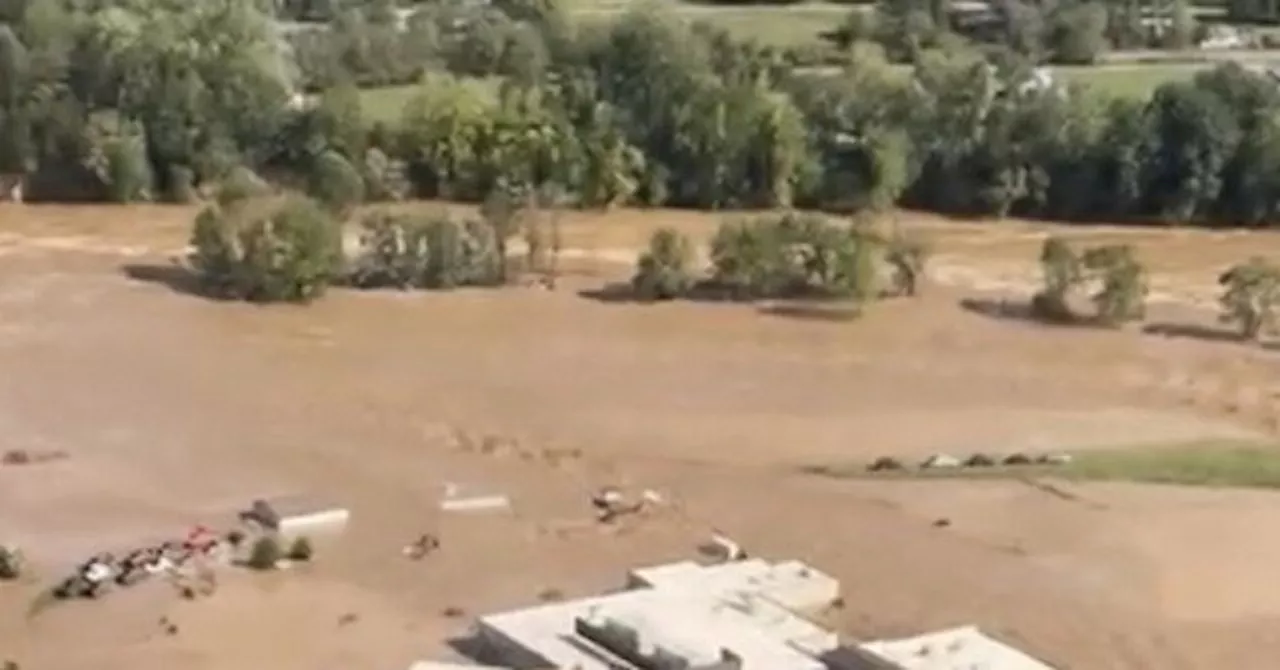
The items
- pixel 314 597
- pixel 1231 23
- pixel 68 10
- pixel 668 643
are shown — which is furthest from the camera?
pixel 1231 23

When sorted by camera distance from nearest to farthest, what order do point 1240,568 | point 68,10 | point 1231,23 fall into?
point 1240,568 < point 68,10 < point 1231,23

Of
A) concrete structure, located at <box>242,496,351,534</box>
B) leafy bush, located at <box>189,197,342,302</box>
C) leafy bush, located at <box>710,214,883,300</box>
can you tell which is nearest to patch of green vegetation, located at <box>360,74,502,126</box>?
leafy bush, located at <box>189,197,342,302</box>

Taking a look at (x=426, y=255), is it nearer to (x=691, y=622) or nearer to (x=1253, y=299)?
(x=1253, y=299)

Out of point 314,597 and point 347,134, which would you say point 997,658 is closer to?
point 314,597

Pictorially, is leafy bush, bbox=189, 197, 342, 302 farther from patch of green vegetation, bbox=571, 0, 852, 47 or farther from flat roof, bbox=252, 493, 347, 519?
patch of green vegetation, bbox=571, 0, 852, 47

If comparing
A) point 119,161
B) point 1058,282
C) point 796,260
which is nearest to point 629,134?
point 119,161

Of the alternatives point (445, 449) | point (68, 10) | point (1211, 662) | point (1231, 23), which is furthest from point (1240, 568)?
point (1231, 23)

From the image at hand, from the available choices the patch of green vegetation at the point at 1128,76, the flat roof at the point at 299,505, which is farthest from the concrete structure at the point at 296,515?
the patch of green vegetation at the point at 1128,76
